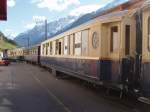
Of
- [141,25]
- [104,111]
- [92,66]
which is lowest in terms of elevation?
[104,111]

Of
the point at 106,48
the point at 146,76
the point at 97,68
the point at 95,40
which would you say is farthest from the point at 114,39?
the point at 146,76

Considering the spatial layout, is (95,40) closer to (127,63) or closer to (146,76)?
(127,63)

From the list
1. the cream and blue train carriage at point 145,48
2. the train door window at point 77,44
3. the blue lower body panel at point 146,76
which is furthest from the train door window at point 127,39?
the train door window at point 77,44

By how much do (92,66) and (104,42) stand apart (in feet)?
4.90

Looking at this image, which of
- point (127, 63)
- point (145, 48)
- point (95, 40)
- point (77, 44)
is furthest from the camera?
point (77, 44)

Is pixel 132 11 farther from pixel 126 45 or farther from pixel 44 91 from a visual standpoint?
pixel 44 91

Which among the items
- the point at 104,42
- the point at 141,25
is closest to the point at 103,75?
the point at 104,42

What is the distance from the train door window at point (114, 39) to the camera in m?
15.5

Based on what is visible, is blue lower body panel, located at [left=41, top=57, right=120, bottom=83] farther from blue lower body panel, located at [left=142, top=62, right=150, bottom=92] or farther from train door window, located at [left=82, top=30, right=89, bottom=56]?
blue lower body panel, located at [left=142, top=62, right=150, bottom=92]

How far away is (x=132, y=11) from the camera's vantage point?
14.6m

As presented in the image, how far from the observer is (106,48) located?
16.6m

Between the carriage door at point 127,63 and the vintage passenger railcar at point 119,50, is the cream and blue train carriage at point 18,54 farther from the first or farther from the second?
the carriage door at point 127,63

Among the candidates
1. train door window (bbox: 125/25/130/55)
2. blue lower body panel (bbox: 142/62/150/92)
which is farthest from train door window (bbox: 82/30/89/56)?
blue lower body panel (bbox: 142/62/150/92)

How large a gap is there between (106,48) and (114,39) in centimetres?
86
